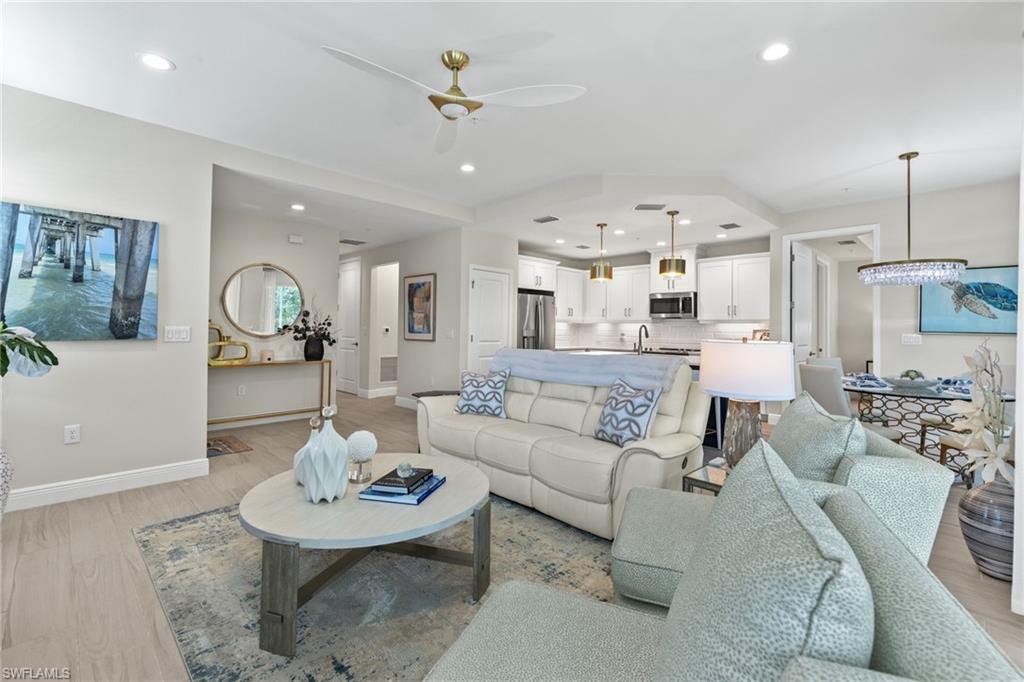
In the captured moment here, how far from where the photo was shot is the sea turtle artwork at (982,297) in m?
4.32

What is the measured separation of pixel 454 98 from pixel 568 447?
2043 millimetres

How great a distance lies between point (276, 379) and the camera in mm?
5574

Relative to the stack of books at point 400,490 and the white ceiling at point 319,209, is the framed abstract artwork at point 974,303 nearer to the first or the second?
the white ceiling at point 319,209

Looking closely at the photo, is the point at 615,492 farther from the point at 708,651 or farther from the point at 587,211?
the point at 587,211

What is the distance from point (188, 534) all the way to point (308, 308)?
12.0 ft

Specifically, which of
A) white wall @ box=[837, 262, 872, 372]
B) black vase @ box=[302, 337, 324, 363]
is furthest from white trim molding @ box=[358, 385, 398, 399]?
white wall @ box=[837, 262, 872, 372]

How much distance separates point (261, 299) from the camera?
17.7 feet

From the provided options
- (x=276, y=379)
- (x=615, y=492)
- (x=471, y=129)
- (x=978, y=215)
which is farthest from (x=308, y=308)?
(x=978, y=215)

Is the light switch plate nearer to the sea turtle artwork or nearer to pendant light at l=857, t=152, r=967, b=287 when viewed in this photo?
pendant light at l=857, t=152, r=967, b=287

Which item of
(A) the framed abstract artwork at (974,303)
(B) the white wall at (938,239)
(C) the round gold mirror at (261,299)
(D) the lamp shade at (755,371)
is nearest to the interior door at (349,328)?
(C) the round gold mirror at (261,299)

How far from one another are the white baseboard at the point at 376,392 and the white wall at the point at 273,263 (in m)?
1.46

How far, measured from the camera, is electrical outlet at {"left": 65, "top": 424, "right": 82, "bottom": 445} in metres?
3.03

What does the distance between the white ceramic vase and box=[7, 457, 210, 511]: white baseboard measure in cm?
228

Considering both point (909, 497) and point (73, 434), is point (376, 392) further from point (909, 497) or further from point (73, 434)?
point (909, 497)
